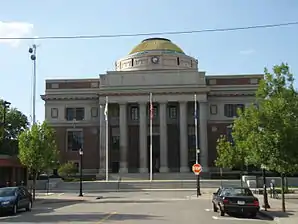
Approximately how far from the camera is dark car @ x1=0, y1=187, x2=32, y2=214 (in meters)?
25.3

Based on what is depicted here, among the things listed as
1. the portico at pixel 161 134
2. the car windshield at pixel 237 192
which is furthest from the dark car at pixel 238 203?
the portico at pixel 161 134

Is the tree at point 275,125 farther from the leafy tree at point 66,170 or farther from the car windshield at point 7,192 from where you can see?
the leafy tree at point 66,170

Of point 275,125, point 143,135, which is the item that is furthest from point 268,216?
point 143,135

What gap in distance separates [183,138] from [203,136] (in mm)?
3253

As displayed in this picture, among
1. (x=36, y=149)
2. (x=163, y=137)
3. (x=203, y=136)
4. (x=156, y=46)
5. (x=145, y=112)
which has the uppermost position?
(x=156, y=46)

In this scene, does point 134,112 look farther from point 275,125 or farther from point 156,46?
point 275,125

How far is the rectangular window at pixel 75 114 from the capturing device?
287 ft

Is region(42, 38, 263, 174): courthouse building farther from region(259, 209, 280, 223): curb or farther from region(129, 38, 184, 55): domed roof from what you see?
region(259, 209, 280, 223): curb

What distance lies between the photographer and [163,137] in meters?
80.4

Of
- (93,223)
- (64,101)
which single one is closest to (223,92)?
(64,101)

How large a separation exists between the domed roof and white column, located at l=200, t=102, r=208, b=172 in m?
16.3

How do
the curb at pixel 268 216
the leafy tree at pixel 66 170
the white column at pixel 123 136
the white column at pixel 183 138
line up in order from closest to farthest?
the curb at pixel 268 216, the leafy tree at pixel 66 170, the white column at pixel 183 138, the white column at pixel 123 136

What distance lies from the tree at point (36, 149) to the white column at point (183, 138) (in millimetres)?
40052

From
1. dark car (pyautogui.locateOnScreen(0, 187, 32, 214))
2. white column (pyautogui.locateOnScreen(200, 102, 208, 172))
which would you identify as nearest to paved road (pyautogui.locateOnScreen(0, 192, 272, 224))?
dark car (pyautogui.locateOnScreen(0, 187, 32, 214))
